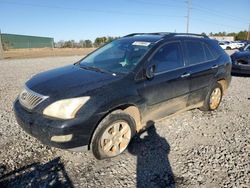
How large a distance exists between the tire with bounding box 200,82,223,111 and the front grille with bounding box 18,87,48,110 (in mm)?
3513

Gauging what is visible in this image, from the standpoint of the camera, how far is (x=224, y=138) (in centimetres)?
412

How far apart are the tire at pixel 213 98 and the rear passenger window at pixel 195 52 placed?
2.55 feet

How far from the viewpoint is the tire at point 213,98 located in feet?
16.7

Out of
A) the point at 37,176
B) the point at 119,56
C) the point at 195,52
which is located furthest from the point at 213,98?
the point at 37,176

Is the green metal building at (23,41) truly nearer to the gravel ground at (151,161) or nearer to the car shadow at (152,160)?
the gravel ground at (151,161)

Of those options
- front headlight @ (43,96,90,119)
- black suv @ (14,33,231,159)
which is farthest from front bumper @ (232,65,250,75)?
front headlight @ (43,96,90,119)

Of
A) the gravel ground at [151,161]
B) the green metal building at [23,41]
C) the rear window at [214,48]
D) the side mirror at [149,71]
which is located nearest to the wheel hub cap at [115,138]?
the gravel ground at [151,161]

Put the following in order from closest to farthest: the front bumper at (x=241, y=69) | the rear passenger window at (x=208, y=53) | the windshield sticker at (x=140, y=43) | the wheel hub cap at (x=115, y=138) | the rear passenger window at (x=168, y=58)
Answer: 1. the wheel hub cap at (x=115, y=138)
2. the rear passenger window at (x=168, y=58)
3. the windshield sticker at (x=140, y=43)
4. the rear passenger window at (x=208, y=53)
5. the front bumper at (x=241, y=69)

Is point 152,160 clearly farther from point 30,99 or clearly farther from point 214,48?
point 214,48

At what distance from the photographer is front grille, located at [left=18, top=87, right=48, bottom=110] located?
3075 mm

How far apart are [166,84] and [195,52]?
1292 mm

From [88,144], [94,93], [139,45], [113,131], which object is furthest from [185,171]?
[139,45]

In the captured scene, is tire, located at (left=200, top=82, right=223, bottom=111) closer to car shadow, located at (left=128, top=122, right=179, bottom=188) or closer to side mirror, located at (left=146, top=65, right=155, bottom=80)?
car shadow, located at (left=128, top=122, right=179, bottom=188)

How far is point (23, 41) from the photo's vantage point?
40719mm
